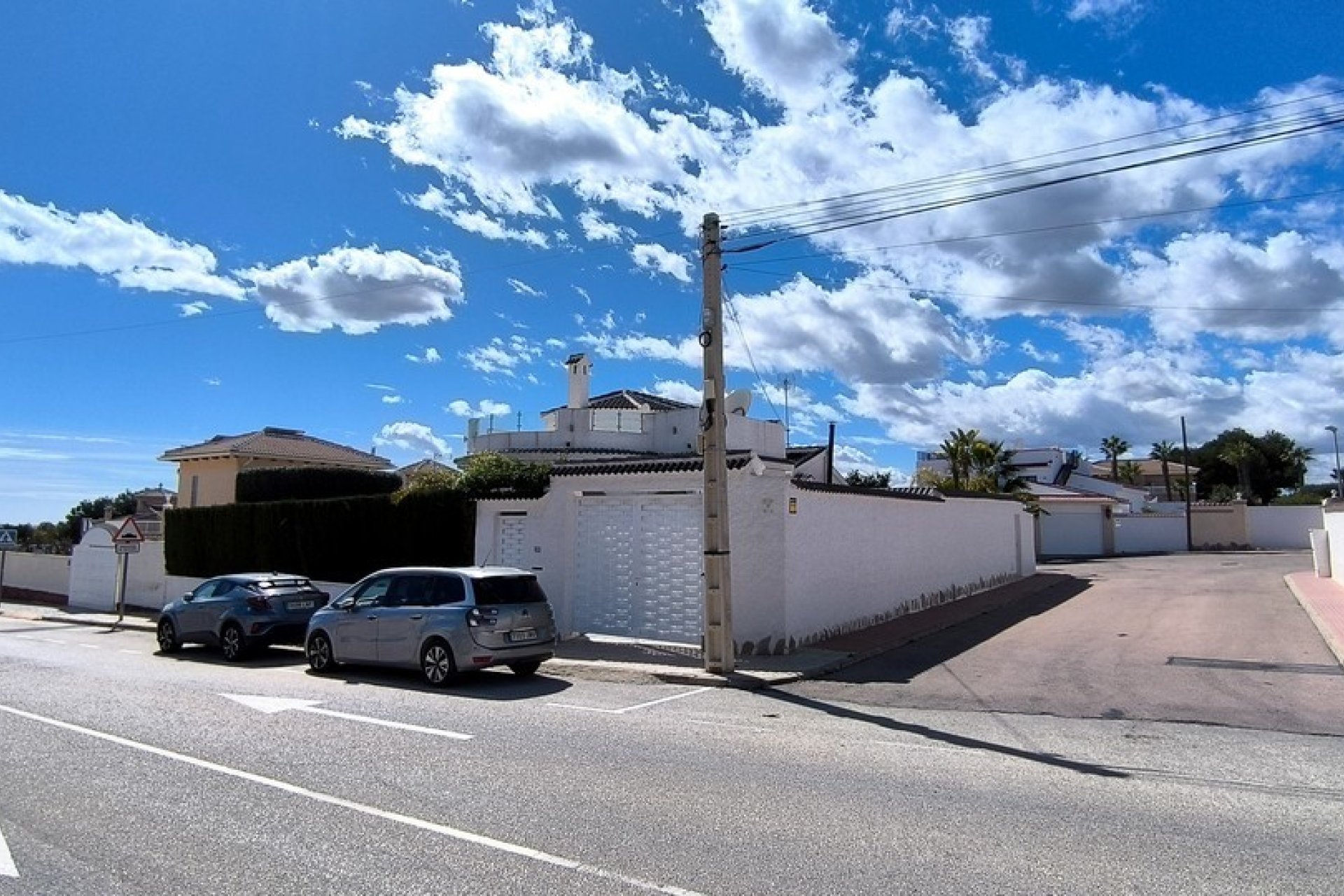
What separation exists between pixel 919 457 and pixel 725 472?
233ft

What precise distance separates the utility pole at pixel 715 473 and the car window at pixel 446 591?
3.47 metres

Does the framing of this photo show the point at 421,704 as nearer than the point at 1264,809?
No

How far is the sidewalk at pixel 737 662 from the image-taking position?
12.8 meters

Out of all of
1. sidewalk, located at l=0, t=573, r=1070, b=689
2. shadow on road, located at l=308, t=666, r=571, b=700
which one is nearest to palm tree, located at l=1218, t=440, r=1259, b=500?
sidewalk, located at l=0, t=573, r=1070, b=689

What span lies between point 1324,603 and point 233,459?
35.1 metres

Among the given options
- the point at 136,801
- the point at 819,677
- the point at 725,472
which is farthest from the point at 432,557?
the point at 136,801

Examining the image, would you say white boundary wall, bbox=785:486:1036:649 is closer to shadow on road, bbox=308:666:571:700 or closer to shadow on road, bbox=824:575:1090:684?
shadow on road, bbox=824:575:1090:684

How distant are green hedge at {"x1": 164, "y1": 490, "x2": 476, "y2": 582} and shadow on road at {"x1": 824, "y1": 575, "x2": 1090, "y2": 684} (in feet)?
28.4

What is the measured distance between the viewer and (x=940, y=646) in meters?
15.7

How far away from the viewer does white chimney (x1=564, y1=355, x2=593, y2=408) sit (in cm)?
3966

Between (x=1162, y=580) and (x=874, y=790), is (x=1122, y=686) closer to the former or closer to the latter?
(x=874, y=790)

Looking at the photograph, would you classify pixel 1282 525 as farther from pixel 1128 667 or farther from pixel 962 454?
pixel 1128 667

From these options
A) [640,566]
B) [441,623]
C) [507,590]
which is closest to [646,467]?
[640,566]

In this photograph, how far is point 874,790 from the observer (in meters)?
6.75
